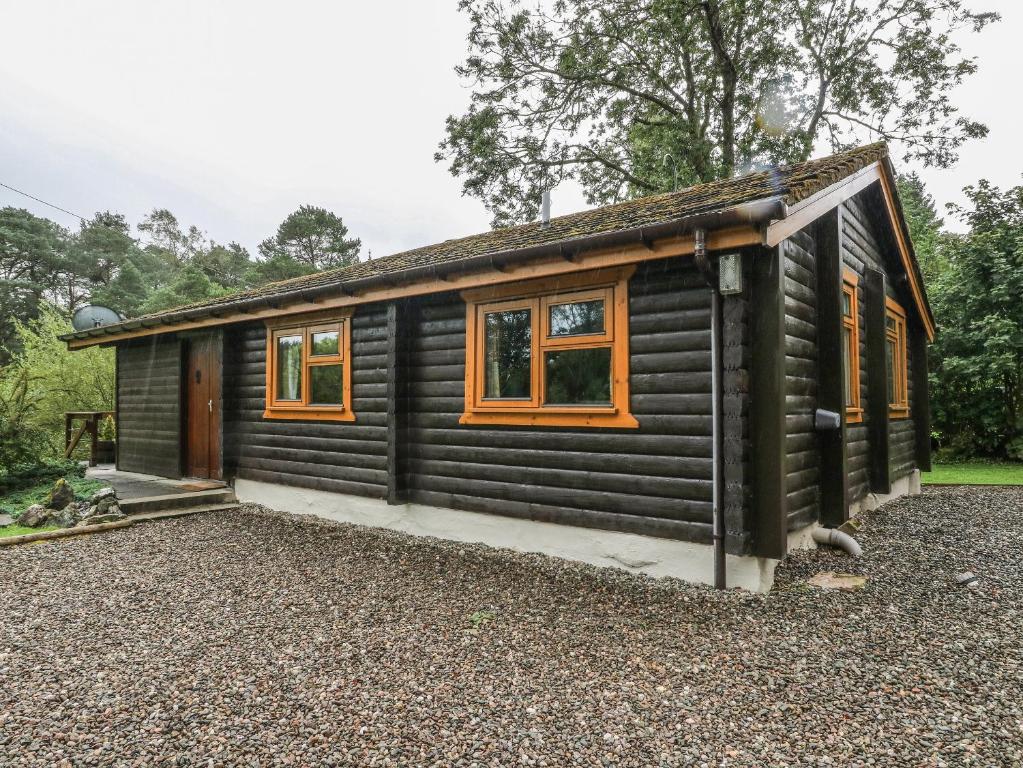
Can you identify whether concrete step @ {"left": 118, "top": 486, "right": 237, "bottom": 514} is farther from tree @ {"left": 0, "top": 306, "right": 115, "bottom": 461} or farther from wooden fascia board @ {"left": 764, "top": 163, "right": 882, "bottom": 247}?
tree @ {"left": 0, "top": 306, "right": 115, "bottom": 461}

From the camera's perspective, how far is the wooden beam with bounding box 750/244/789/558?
13.6ft

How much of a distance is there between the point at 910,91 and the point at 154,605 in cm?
1785

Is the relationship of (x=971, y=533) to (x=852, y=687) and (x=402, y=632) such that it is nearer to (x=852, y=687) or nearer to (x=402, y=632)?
(x=852, y=687)

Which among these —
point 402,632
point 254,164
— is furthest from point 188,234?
point 402,632

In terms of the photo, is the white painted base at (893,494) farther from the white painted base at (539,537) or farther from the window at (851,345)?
the white painted base at (539,537)

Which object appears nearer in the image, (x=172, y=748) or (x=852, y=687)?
(x=172, y=748)

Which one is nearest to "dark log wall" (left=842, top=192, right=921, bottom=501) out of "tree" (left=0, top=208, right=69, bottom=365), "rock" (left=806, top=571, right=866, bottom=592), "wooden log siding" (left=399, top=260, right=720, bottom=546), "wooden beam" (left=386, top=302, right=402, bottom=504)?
"rock" (left=806, top=571, right=866, bottom=592)

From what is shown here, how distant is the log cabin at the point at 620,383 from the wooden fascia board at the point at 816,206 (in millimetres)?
29

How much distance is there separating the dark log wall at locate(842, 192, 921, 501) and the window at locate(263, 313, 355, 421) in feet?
19.0

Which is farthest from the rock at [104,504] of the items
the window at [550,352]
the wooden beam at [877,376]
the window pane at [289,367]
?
the wooden beam at [877,376]

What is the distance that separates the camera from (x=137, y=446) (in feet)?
33.4

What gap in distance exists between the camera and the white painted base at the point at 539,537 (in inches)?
170

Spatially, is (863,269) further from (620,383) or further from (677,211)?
(620,383)

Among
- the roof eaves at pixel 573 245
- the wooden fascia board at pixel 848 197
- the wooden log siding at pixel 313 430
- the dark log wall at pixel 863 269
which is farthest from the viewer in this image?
the wooden log siding at pixel 313 430
